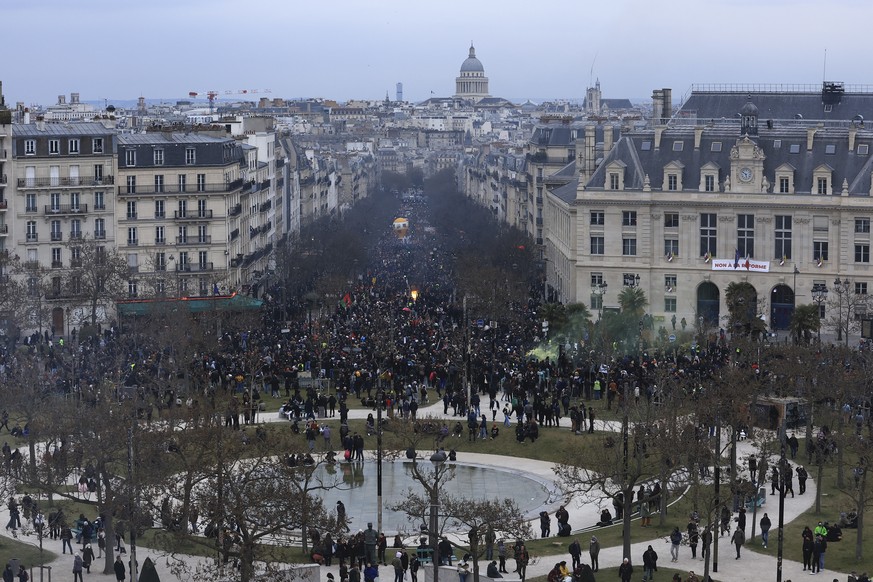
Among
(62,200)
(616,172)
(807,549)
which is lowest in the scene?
(807,549)

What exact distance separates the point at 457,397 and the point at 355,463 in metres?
8.27

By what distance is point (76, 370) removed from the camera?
7475 cm

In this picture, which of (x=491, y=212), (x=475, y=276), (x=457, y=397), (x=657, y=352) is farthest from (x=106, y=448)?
(x=491, y=212)

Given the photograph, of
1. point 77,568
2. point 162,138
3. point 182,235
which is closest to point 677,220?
point 182,235

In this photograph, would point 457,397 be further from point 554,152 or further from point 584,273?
point 554,152

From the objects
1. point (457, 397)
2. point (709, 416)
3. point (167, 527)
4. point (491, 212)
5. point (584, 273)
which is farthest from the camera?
point (491, 212)

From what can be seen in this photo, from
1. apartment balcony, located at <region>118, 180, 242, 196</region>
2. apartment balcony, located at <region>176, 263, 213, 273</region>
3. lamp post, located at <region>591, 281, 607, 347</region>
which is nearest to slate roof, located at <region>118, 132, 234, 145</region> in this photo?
apartment balcony, located at <region>118, 180, 242, 196</region>

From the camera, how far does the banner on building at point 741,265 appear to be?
9631 cm

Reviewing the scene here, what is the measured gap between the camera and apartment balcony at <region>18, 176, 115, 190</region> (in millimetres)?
96125

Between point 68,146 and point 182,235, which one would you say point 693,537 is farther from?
point 182,235

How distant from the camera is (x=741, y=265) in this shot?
9669 cm

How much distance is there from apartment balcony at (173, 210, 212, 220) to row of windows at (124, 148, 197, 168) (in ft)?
8.57

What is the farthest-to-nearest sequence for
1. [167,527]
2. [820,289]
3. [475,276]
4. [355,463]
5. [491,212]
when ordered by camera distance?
1. [491,212]
2. [475,276]
3. [820,289]
4. [355,463]
5. [167,527]

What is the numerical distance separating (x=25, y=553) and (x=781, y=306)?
54.1m
